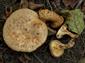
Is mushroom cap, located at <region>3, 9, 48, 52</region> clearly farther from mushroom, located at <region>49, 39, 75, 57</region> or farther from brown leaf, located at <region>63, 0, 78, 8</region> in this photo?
brown leaf, located at <region>63, 0, 78, 8</region>

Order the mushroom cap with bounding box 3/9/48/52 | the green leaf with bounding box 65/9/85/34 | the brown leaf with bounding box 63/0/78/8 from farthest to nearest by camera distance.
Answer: the brown leaf with bounding box 63/0/78/8, the green leaf with bounding box 65/9/85/34, the mushroom cap with bounding box 3/9/48/52

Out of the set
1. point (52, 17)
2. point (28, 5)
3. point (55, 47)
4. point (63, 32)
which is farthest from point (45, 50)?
point (28, 5)

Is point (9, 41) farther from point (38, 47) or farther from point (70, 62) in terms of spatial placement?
point (70, 62)

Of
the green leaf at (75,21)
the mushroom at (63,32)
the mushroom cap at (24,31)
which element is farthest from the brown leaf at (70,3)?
the mushroom cap at (24,31)

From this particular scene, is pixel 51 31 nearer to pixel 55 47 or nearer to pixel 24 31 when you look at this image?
pixel 55 47

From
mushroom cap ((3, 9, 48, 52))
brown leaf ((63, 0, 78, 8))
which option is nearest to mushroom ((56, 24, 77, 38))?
mushroom cap ((3, 9, 48, 52))

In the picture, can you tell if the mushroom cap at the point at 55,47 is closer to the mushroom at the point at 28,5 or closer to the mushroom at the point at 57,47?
the mushroom at the point at 57,47

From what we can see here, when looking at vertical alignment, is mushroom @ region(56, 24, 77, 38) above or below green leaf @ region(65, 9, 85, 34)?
below
